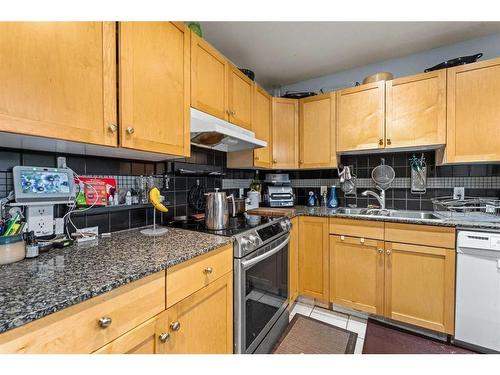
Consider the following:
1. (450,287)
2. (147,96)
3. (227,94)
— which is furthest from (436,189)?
(147,96)

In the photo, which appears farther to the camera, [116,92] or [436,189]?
[436,189]

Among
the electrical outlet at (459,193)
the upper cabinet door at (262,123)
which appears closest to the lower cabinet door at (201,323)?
the upper cabinet door at (262,123)

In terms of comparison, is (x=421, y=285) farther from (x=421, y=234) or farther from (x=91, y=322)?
(x=91, y=322)

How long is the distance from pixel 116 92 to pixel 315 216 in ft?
5.53

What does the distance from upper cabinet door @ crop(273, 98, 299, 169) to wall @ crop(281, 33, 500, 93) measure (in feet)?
1.62

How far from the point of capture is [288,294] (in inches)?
70.2

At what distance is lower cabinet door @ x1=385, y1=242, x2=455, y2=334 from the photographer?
149cm

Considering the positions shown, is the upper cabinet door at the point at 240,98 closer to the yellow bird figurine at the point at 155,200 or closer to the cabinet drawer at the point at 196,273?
the yellow bird figurine at the point at 155,200

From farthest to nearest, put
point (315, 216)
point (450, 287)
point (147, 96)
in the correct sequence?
1. point (315, 216)
2. point (450, 287)
3. point (147, 96)

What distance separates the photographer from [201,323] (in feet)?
3.14

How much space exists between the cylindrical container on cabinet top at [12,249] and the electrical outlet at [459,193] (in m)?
2.84

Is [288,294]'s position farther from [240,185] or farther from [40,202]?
[40,202]

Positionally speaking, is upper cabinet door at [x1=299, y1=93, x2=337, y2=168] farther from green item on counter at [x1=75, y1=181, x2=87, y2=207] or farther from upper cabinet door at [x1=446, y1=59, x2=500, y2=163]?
green item on counter at [x1=75, y1=181, x2=87, y2=207]

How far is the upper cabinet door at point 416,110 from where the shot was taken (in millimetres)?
1719
